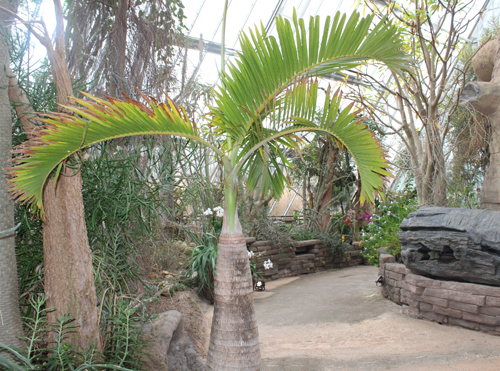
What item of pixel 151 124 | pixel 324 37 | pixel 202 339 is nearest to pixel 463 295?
pixel 202 339

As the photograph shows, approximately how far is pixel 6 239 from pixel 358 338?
116 inches

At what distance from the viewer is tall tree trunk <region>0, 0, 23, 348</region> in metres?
1.50

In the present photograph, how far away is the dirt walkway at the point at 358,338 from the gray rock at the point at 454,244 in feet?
1.70

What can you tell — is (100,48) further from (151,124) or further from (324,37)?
(324,37)

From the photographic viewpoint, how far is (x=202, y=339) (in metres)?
3.26

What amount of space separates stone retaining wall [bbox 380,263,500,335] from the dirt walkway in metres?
0.10

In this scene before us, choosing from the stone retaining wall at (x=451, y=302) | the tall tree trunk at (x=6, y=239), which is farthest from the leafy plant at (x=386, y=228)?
the tall tree trunk at (x=6, y=239)

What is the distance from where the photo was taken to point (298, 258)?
6.90 m

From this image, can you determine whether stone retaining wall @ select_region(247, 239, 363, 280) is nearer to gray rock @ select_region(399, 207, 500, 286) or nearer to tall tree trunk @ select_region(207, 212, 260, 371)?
gray rock @ select_region(399, 207, 500, 286)

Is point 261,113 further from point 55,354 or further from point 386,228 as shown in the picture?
point 386,228

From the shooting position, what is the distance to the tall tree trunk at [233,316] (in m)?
2.02

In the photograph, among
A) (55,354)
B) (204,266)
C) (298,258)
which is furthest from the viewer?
(298,258)

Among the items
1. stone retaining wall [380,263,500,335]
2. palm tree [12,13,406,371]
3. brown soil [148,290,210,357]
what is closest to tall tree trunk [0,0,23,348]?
palm tree [12,13,406,371]

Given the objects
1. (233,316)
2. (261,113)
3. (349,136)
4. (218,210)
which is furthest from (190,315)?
(349,136)
